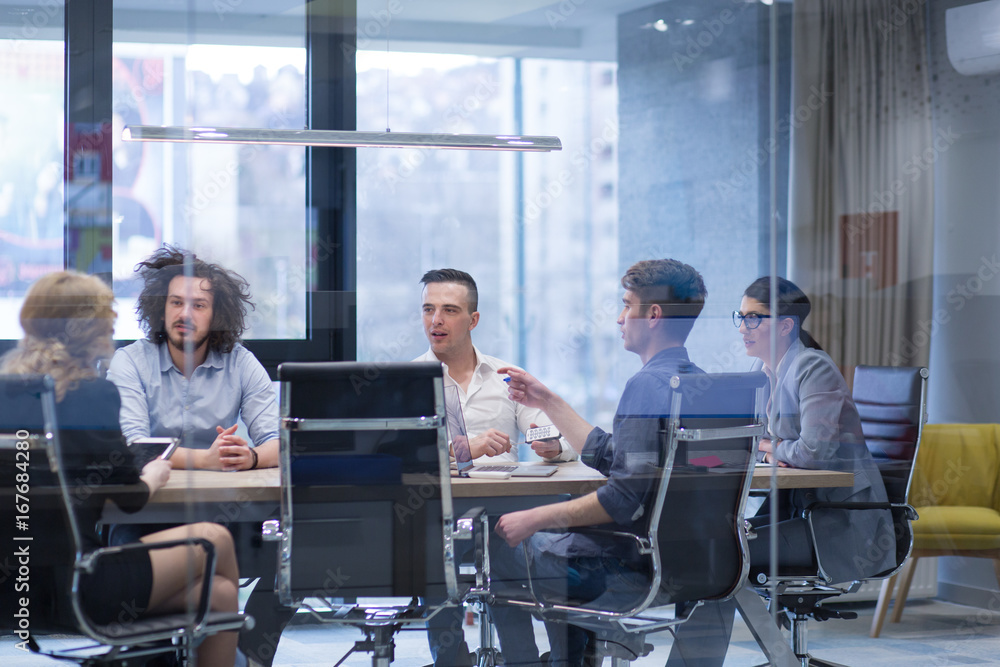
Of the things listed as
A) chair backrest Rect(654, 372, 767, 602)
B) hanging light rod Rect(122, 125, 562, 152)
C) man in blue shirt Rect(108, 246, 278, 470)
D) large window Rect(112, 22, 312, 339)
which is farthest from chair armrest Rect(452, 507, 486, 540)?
hanging light rod Rect(122, 125, 562, 152)

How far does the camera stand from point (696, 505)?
280 centimetres

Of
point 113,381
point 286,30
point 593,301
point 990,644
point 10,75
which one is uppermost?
point 286,30

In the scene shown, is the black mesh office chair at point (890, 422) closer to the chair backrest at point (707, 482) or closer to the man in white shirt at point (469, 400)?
the chair backrest at point (707, 482)

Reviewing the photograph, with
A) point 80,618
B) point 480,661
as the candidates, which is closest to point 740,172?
point 480,661

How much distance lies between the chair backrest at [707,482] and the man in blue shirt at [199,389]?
3.91ft

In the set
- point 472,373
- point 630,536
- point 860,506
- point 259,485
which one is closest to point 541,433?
point 472,373

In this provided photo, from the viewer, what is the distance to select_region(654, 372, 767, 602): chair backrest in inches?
107

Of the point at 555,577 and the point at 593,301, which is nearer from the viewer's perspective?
the point at 555,577

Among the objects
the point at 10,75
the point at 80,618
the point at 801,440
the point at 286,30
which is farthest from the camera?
the point at 286,30

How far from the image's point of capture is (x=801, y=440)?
347 centimetres

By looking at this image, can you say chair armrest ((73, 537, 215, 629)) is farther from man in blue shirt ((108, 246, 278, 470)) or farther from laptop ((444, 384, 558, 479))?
laptop ((444, 384, 558, 479))

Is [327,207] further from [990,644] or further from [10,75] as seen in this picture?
[990,644]

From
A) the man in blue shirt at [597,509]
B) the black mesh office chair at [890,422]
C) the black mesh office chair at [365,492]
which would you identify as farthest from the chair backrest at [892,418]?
the black mesh office chair at [365,492]

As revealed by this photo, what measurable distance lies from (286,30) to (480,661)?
2381 millimetres
